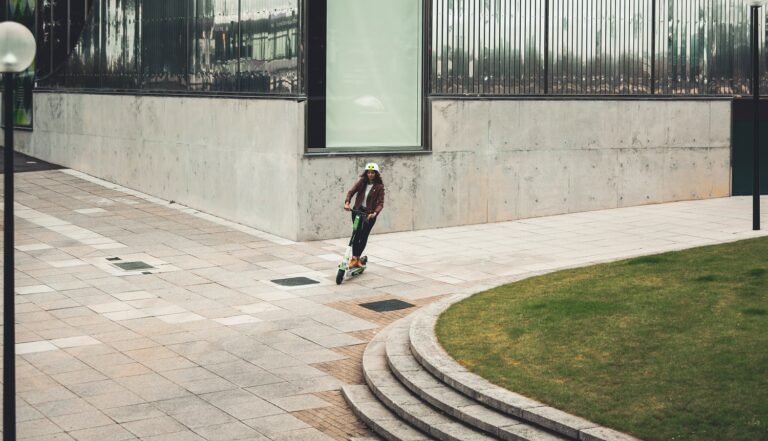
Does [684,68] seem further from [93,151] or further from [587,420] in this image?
[587,420]

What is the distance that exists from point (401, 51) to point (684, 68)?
780 centimetres

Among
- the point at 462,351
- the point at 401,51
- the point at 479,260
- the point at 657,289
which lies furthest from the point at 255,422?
the point at 401,51

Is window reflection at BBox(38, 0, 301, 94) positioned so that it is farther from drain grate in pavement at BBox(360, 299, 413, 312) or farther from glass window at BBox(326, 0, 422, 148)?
drain grate in pavement at BBox(360, 299, 413, 312)

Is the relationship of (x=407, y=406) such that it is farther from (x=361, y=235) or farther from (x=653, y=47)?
(x=653, y=47)

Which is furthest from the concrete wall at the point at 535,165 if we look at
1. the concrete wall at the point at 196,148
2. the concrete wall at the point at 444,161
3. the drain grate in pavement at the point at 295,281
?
the drain grate in pavement at the point at 295,281

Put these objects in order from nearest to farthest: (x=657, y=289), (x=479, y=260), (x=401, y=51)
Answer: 1. (x=657, y=289)
2. (x=479, y=260)
3. (x=401, y=51)

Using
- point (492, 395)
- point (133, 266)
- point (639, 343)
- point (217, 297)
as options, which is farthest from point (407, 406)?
point (133, 266)

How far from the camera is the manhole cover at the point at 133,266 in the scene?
705 inches

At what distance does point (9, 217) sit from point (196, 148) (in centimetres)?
1451

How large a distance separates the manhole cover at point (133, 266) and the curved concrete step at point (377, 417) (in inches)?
297

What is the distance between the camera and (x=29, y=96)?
32.0 meters

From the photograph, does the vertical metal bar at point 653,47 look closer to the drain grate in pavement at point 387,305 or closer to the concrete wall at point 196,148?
the concrete wall at point 196,148

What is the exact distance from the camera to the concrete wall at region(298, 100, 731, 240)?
2148cm

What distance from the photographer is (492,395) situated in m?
10.1
